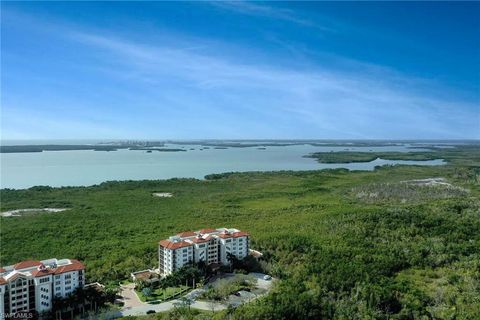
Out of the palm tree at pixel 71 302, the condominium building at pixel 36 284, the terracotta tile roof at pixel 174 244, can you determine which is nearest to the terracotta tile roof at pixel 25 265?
the condominium building at pixel 36 284

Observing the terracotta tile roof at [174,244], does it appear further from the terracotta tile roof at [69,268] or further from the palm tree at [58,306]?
the palm tree at [58,306]

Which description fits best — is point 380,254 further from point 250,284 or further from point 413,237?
point 250,284

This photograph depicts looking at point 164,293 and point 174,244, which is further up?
point 174,244

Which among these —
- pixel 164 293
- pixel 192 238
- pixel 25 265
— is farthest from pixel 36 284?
pixel 192 238

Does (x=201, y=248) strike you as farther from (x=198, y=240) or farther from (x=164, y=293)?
(x=164, y=293)

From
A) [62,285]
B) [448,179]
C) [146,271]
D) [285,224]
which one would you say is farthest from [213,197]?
[448,179]

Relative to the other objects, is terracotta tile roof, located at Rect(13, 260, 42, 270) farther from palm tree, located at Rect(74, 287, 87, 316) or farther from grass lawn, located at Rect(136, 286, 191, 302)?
grass lawn, located at Rect(136, 286, 191, 302)

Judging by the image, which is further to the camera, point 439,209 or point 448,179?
point 448,179
